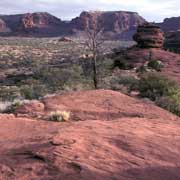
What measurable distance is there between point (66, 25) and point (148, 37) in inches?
4437

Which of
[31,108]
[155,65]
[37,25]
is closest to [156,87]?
[31,108]

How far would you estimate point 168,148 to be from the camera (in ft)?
29.8

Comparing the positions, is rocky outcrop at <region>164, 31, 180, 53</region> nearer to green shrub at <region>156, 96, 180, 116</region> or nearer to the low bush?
green shrub at <region>156, 96, 180, 116</region>

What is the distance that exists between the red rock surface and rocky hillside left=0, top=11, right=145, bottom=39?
139808 millimetres

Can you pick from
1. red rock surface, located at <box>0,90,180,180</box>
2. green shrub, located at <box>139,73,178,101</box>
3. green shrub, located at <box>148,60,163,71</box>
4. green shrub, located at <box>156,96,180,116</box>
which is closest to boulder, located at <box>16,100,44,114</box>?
red rock surface, located at <box>0,90,180,180</box>

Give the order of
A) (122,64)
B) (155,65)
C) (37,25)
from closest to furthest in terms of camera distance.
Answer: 1. (155,65)
2. (122,64)
3. (37,25)

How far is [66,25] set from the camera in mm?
164250

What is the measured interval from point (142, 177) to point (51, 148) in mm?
1777

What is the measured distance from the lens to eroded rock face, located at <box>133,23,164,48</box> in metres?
53.4

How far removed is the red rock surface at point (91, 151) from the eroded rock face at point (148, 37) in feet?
137

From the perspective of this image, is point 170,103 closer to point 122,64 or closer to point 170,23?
point 122,64

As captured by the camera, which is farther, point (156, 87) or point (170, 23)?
point (170, 23)

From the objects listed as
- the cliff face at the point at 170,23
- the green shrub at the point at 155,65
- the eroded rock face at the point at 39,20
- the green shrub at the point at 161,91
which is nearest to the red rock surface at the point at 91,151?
the green shrub at the point at 161,91

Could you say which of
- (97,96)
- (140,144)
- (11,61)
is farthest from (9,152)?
(11,61)
